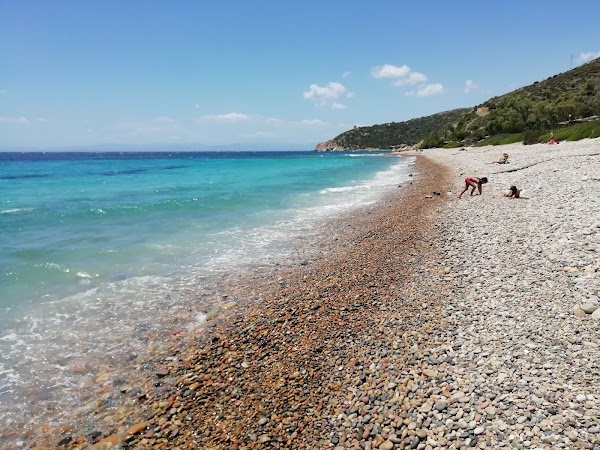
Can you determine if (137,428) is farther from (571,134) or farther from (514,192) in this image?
(571,134)

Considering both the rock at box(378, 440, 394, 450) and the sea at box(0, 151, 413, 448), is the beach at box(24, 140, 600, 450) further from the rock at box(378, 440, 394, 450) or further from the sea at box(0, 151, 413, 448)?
the sea at box(0, 151, 413, 448)

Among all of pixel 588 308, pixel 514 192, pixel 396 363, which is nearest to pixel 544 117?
pixel 514 192

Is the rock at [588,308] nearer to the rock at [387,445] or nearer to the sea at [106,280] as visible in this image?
the rock at [387,445]

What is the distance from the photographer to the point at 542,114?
252ft

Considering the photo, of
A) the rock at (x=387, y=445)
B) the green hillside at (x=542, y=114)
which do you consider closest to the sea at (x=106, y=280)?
the rock at (x=387, y=445)

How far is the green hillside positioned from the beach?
4369cm

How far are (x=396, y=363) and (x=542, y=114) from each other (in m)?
89.4

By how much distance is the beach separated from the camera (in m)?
4.75

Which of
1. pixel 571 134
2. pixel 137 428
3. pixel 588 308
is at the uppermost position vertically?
pixel 571 134

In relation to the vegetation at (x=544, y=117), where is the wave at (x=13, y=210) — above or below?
below

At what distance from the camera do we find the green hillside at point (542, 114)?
217 feet

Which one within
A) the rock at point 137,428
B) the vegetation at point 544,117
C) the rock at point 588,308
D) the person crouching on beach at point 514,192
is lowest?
the rock at point 137,428

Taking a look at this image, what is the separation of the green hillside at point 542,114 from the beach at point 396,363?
43.7 meters

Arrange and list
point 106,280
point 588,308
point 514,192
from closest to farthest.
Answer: point 588,308 → point 106,280 → point 514,192
